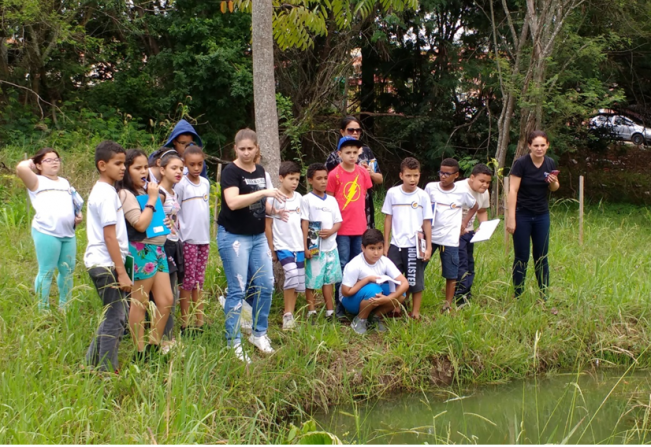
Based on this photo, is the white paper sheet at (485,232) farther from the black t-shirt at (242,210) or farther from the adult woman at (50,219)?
the adult woman at (50,219)

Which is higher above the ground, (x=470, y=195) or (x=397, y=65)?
(x=397, y=65)

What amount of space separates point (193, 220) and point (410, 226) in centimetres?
190

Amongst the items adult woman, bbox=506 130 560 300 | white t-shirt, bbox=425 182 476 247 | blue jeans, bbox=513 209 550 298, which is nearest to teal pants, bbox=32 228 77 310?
white t-shirt, bbox=425 182 476 247

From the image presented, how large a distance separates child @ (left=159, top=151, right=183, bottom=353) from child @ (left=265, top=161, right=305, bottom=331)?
2.77ft

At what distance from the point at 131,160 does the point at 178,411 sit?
63.6 inches

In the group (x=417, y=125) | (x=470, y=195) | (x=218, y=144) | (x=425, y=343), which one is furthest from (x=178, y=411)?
(x=417, y=125)

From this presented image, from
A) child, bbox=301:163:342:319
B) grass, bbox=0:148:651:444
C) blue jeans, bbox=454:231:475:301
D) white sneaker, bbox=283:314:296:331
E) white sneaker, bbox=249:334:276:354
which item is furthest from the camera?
blue jeans, bbox=454:231:475:301

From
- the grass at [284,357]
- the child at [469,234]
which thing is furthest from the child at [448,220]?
the grass at [284,357]

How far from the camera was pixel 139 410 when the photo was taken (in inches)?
139

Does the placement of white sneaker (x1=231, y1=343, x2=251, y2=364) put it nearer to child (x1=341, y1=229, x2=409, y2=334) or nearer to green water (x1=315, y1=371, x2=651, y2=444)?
green water (x1=315, y1=371, x2=651, y2=444)

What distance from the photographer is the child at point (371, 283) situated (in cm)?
525

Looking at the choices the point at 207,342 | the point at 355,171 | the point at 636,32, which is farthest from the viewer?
the point at 636,32

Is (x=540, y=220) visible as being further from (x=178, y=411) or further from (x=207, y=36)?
(x=207, y=36)

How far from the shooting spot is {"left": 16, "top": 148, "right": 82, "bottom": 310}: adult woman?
4.95 meters
